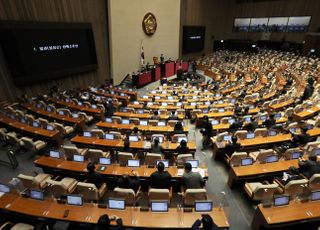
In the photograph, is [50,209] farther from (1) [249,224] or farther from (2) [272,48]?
(2) [272,48]

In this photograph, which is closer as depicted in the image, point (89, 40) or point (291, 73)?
point (89, 40)

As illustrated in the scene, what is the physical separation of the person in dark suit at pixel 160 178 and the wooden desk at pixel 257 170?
210 centimetres

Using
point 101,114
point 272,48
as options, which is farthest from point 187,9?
point 101,114

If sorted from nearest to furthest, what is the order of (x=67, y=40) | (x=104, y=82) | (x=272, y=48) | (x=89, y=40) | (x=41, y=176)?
(x=41, y=176)
(x=67, y=40)
(x=89, y=40)
(x=104, y=82)
(x=272, y=48)

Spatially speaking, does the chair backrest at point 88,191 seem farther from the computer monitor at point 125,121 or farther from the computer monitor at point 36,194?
the computer monitor at point 125,121

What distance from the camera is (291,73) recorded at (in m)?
20.9

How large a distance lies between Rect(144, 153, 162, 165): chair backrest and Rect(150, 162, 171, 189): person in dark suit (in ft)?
3.19

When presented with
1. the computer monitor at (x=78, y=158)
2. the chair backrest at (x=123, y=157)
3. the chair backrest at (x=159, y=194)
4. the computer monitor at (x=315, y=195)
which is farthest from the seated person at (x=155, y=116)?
the computer monitor at (x=315, y=195)

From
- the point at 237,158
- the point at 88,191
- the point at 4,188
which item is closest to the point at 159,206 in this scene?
the point at 88,191

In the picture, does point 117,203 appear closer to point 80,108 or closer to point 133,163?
point 133,163

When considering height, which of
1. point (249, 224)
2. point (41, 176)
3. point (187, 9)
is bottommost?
point (249, 224)

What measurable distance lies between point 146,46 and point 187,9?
31.3 feet

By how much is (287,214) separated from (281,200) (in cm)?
31

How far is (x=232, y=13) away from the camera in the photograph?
3684cm
